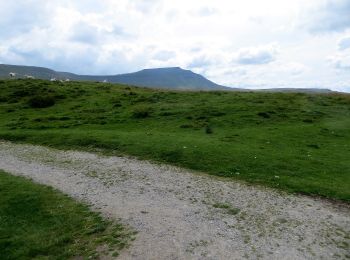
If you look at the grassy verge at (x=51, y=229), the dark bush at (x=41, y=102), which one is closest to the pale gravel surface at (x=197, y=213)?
the grassy verge at (x=51, y=229)

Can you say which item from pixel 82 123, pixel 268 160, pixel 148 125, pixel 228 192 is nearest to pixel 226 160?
pixel 268 160

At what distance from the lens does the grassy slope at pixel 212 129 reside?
28.0 meters

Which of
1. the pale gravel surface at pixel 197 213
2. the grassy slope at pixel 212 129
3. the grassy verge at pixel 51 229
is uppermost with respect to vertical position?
the grassy slope at pixel 212 129

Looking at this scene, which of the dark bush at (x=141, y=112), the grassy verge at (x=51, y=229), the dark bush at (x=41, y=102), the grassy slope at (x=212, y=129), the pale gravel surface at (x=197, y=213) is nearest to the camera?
the pale gravel surface at (x=197, y=213)

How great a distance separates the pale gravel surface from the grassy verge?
82cm

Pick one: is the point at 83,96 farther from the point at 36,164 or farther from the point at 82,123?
the point at 36,164

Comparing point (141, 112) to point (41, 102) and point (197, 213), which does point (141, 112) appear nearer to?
point (41, 102)

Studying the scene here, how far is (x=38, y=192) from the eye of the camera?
21.8 meters

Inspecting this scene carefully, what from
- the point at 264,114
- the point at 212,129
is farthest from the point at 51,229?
the point at 264,114

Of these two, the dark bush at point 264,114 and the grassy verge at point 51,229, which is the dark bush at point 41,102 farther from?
the grassy verge at point 51,229

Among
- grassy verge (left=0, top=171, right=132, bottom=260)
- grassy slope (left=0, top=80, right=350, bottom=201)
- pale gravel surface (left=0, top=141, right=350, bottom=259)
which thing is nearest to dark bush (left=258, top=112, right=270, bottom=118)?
grassy slope (left=0, top=80, right=350, bottom=201)

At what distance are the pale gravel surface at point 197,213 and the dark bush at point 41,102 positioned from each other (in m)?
35.3

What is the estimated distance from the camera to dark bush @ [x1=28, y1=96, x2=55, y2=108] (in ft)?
205

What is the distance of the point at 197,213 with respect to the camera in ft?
60.8
